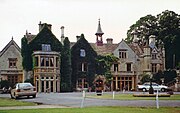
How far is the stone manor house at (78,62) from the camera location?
199ft

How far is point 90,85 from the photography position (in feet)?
215

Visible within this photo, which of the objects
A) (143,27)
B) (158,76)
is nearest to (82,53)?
(158,76)

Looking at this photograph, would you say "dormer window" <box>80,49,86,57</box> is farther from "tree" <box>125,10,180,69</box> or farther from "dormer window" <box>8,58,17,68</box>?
"tree" <box>125,10,180,69</box>

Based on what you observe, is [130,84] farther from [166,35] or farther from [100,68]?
[166,35]

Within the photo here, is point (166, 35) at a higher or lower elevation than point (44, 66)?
higher

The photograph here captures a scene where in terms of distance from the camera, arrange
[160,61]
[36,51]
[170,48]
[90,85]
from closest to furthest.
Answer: [36,51]
[90,85]
[160,61]
[170,48]

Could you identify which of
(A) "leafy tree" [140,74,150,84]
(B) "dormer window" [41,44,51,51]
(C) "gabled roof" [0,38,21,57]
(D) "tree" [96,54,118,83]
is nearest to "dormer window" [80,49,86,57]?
(D) "tree" [96,54,118,83]

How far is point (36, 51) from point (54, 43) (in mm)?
3589

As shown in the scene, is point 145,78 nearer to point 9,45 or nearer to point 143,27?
point 9,45

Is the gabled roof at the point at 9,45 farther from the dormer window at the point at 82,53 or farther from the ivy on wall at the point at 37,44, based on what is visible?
the dormer window at the point at 82,53

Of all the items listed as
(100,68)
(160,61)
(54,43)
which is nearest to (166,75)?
(160,61)

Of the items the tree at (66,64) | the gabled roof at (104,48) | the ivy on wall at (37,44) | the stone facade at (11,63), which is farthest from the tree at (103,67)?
the stone facade at (11,63)

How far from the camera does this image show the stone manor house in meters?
60.8

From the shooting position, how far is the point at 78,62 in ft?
217
